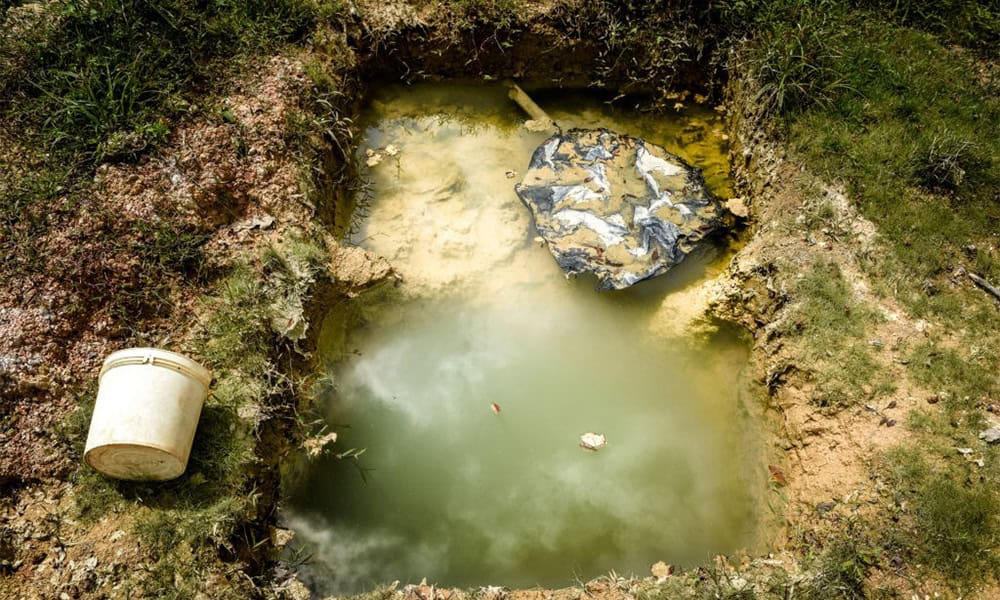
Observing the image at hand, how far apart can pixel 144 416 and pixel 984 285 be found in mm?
4847

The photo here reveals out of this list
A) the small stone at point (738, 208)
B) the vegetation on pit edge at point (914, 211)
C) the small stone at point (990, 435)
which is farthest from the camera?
the small stone at point (738, 208)

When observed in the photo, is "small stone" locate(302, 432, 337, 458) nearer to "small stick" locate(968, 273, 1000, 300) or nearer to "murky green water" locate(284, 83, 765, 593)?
"murky green water" locate(284, 83, 765, 593)

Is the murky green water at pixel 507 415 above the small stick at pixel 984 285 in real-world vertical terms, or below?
below

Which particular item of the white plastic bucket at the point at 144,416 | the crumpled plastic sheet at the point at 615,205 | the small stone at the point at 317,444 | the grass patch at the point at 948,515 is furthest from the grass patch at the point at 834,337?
the white plastic bucket at the point at 144,416

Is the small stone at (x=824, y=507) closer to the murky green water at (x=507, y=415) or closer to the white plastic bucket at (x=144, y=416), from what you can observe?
the murky green water at (x=507, y=415)

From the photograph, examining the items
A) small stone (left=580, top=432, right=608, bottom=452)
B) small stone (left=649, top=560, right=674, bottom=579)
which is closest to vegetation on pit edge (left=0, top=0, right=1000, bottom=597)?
small stone (left=649, top=560, right=674, bottom=579)

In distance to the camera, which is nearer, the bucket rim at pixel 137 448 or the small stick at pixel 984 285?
the bucket rim at pixel 137 448

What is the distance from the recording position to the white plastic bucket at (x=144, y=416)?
8.68ft

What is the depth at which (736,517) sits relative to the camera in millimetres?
3352

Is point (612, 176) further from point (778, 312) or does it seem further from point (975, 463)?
point (975, 463)

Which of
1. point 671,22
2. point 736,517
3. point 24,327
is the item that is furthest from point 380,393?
point 671,22

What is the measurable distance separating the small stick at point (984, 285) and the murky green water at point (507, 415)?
144 cm

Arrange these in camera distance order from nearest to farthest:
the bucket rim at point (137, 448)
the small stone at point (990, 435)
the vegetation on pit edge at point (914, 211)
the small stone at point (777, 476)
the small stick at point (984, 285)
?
the bucket rim at point (137, 448) < the vegetation on pit edge at point (914, 211) < the small stone at point (990, 435) < the small stone at point (777, 476) < the small stick at point (984, 285)

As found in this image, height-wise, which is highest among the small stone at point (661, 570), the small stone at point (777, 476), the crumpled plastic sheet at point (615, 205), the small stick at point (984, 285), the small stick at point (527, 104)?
the small stick at point (527, 104)
